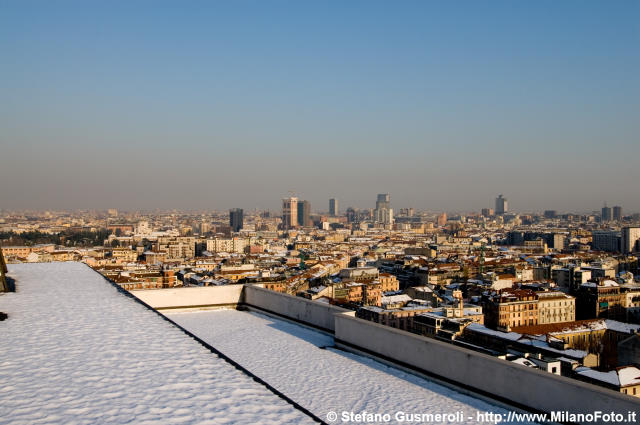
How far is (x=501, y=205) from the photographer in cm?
9419

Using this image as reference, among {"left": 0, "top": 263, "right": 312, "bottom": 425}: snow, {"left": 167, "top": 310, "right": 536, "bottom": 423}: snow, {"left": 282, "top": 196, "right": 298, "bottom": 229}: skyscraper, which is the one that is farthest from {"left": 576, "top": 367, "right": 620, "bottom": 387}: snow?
{"left": 282, "top": 196, "right": 298, "bottom": 229}: skyscraper

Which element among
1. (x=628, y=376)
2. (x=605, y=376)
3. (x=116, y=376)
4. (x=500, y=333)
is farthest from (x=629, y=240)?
(x=116, y=376)

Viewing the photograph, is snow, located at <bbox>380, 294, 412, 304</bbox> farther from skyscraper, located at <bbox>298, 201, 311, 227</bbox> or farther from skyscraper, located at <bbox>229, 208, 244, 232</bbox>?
skyscraper, located at <bbox>298, 201, 311, 227</bbox>

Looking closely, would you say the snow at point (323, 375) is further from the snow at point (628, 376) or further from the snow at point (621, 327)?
the snow at point (621, 327)

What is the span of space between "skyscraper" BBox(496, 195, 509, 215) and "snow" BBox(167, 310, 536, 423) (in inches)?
3745

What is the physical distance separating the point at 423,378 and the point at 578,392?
62 cm

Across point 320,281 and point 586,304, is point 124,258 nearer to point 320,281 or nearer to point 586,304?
point 320,281

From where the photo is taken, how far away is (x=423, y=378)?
2.15 m

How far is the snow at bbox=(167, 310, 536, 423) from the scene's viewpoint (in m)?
1.89

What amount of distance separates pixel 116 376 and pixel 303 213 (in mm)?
75162

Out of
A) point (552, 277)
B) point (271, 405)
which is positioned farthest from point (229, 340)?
point (552, 277)

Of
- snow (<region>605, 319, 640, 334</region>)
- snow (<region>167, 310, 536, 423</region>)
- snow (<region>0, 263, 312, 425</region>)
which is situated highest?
snow (<region>0, 263, 312, 425</region>)

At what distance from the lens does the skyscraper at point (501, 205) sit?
93.8 metres

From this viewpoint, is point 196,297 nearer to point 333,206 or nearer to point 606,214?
point 606,214
